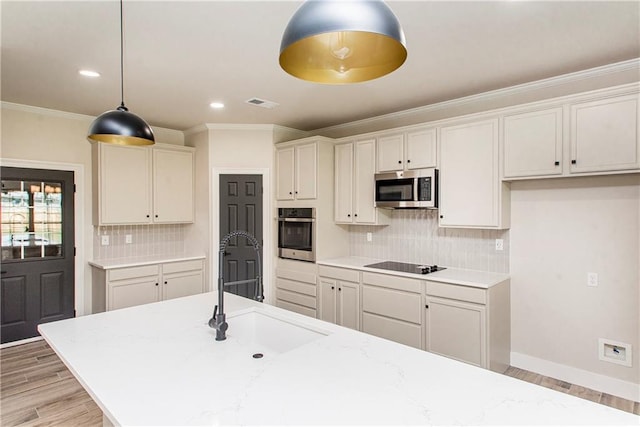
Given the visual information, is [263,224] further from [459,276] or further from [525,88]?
[525,88]

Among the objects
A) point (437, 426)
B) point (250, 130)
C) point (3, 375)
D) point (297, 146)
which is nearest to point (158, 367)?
point (437, 426)

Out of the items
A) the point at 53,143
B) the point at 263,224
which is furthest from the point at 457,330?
the point at 53,143

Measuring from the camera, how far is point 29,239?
4016mm

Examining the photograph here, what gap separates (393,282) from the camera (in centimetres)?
356

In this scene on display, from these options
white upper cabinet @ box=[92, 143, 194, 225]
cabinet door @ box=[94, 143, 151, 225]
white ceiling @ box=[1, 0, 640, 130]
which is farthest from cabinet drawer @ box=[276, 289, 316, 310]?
white ceiling @ box=[1, 0, 640, 130]

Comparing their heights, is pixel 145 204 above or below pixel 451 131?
below

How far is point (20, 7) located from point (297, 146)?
2.86 meters

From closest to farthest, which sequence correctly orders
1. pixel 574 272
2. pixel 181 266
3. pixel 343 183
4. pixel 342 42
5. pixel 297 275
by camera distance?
pixel 342 42 < pixel 574 272 < pixel 343 183 < pixel 297 275 < pixel 181 266

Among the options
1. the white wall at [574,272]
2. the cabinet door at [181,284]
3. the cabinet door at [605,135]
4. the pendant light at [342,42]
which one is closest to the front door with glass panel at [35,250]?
the cabinet door at [181,284]

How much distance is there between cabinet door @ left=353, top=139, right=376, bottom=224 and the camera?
4.10 meters

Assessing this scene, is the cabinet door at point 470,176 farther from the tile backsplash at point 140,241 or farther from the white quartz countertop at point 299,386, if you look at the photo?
the tile backsplash at point 140,241

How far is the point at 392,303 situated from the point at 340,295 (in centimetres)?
66

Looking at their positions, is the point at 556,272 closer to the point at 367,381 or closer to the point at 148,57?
the point at 367,381

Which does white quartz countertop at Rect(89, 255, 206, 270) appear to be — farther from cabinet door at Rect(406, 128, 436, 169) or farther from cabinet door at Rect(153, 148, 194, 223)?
cabinet door at Rect(406, 128, 436, 169)
